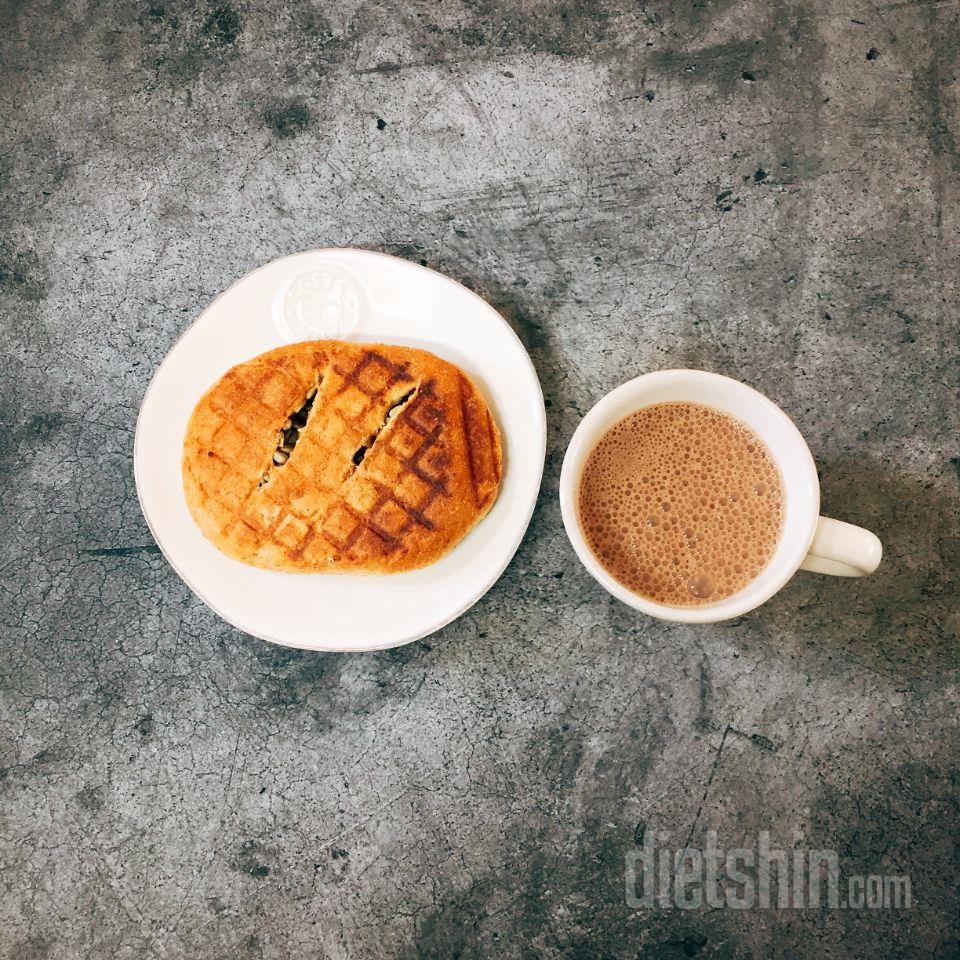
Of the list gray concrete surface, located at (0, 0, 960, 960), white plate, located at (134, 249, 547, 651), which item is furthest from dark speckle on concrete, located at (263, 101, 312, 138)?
white plate, located at (134, 249, 547, 651)

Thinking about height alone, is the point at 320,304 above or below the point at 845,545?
above

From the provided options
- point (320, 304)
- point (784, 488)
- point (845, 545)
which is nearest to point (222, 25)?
point (320, 304)

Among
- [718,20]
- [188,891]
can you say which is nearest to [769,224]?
[718,20]

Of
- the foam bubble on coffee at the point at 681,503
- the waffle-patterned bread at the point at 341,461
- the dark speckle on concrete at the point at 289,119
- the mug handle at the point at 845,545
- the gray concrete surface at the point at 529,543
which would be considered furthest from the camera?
the dark speckle on concrete at the point at 289,119

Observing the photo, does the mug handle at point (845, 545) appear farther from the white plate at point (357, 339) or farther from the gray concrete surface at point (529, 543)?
the white plate at point (357, 339)

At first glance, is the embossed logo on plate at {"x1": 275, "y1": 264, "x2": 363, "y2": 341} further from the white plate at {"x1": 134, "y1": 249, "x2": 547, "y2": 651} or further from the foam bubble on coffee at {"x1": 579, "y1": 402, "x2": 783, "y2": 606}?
the foam bubble on coffee at {"x1": 579, "y1": 402, "x2": 783, "y2": 606}

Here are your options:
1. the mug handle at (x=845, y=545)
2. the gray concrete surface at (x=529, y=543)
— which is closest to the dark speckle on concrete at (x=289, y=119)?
the gray concrete surface at (x=529, y=543)

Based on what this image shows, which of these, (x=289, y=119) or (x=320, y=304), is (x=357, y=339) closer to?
(x=320, y=304)
